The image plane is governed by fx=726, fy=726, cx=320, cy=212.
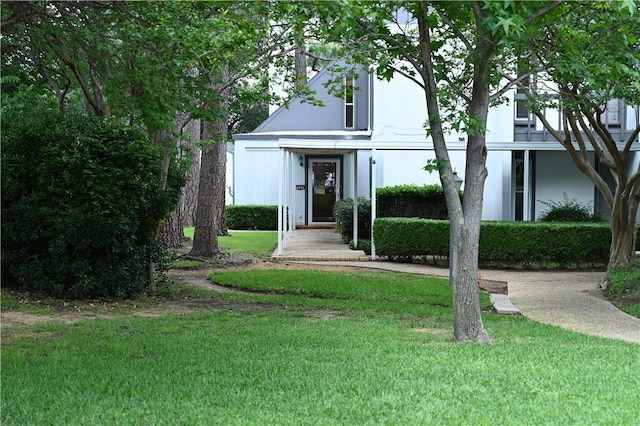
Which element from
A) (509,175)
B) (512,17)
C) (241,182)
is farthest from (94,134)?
(241,182)

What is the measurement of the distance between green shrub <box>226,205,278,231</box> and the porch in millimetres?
3390

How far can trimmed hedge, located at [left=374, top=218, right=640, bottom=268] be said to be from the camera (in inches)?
640

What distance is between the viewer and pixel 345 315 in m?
9.98

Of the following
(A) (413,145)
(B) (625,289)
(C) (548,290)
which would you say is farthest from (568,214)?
(B) (625,289)

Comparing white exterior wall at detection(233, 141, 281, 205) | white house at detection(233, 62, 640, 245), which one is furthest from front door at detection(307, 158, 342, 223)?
white exterior wall at detection(233, 141, 281, 205)

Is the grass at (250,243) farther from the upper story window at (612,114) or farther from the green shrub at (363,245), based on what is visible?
the upper story window at (612,114)

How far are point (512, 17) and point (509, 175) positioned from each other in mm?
15979

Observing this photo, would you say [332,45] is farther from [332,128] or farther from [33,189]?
[332,128]

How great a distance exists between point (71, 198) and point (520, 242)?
10.2 metres

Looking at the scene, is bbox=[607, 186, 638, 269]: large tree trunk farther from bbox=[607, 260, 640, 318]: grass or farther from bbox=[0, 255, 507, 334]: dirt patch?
bbox=[0, 255, 507, 334]: dirt patch

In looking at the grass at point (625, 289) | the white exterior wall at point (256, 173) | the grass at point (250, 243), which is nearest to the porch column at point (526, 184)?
the grass at point (625, 289)

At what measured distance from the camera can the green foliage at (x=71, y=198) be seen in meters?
9.88

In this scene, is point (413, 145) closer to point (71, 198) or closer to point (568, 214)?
point (568, 214)

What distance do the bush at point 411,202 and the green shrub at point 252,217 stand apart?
822cm
